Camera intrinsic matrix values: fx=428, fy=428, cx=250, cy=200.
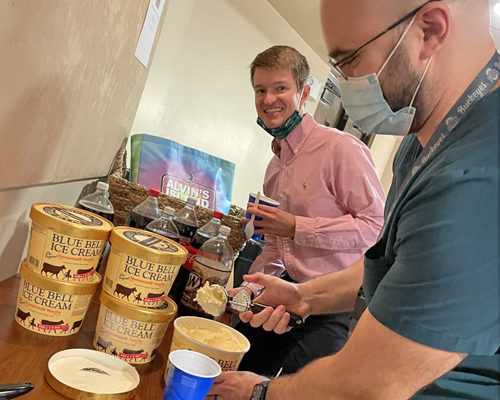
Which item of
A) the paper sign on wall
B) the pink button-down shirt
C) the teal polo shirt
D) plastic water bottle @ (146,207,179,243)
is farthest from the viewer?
the paper sign on wall

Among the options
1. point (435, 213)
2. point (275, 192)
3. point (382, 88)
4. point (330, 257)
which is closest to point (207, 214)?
point (275, 192)

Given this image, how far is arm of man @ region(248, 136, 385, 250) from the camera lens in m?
1.46

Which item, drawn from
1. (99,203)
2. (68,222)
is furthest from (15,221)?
(99,203)

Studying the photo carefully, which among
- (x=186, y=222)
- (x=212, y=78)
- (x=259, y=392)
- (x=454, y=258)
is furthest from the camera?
(x=212, y=78)

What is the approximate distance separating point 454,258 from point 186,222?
3.51ft

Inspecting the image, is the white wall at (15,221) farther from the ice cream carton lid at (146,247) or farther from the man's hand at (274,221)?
the man's hand at (274,221)

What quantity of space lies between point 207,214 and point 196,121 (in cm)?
119

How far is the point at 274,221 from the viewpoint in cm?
148

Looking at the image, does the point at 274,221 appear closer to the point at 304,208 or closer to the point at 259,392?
the point at 304,208

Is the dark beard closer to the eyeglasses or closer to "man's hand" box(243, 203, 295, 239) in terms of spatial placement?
the eyeglasses

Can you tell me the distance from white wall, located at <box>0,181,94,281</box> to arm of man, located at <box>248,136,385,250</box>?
668mm

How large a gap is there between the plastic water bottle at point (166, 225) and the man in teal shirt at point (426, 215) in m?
0.58

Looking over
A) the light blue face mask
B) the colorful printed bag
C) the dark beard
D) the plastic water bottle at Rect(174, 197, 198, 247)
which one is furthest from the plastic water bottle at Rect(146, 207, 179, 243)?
the dark beard

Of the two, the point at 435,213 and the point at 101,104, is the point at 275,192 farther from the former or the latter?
the point at 435,213
